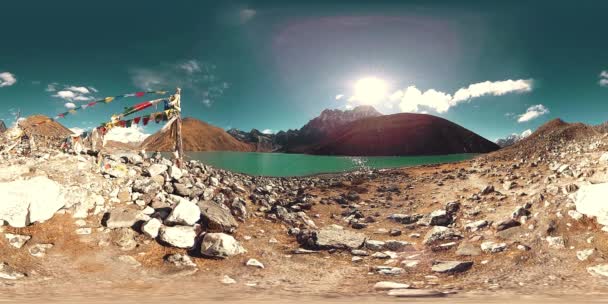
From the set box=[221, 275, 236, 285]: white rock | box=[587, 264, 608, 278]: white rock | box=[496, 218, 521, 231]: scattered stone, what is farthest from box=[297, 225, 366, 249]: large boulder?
box=[587, 264, 608, 278]: white rock

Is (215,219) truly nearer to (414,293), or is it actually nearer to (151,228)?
(151,228)

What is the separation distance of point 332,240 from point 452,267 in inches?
184

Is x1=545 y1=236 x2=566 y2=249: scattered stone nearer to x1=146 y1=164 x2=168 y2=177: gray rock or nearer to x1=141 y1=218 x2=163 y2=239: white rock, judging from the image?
x1=141 y1=218 x2=163 y2=239: white rock

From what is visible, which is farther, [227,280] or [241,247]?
[241,247]

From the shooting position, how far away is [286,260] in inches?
493

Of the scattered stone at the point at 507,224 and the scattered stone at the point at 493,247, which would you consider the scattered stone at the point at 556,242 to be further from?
the scattered stone at the point at 507,224

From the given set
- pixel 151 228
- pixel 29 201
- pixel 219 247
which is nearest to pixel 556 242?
pixel 219 247

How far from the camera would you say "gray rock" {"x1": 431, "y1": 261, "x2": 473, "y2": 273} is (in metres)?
11.0

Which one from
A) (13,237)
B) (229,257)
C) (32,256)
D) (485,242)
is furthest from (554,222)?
(13,237)

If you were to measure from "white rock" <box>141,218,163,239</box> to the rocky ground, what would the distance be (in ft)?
0.12

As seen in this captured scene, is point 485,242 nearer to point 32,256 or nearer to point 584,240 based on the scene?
point 584,240

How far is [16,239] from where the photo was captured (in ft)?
36.3

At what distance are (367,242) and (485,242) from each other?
453cm

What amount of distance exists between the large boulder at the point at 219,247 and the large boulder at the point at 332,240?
3.07 m
